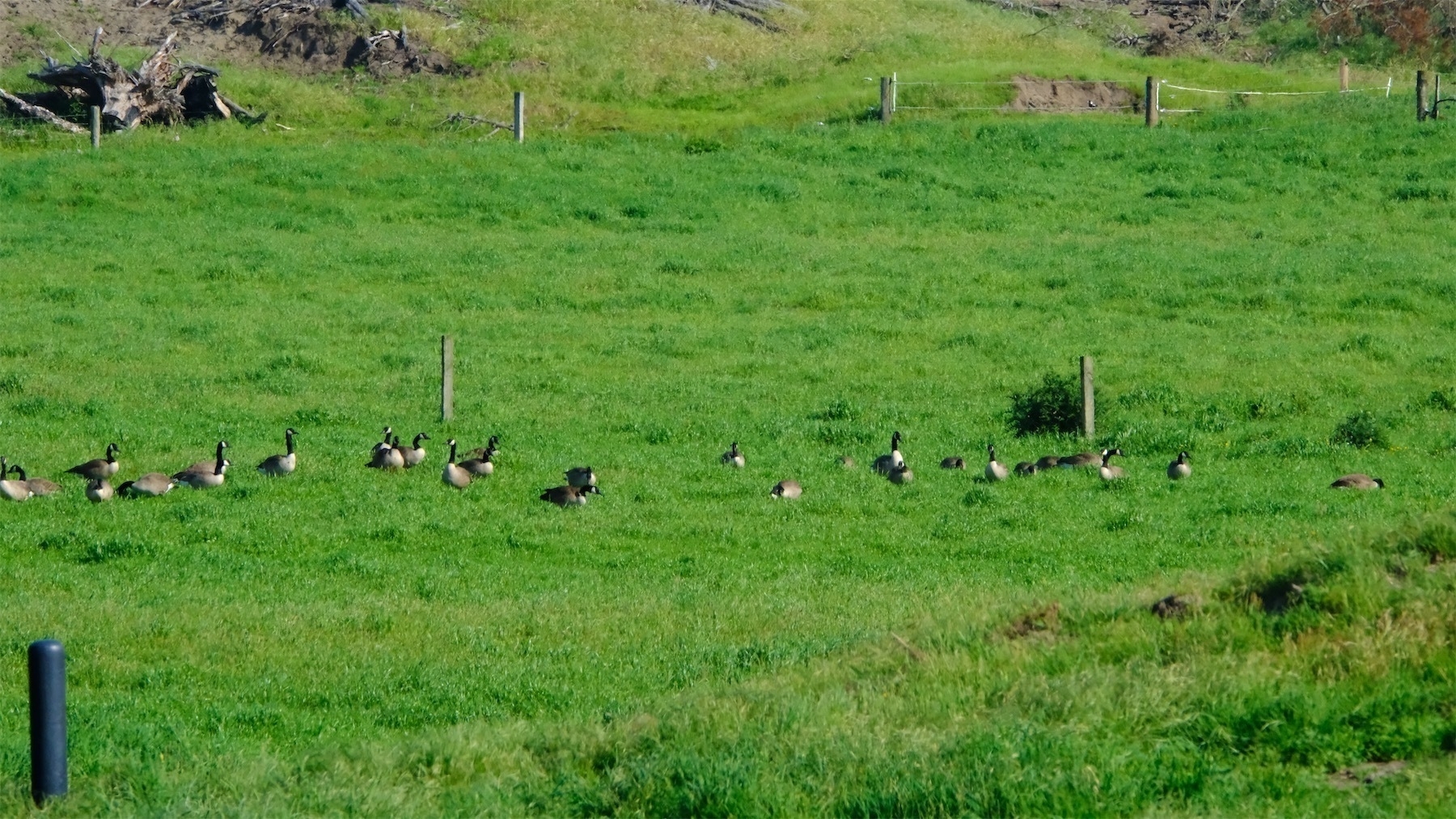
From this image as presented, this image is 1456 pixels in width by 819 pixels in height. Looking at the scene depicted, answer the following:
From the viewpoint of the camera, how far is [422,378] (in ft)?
83.5

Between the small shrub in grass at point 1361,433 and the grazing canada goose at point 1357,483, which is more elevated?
the small shrub in grass at point 1361,433

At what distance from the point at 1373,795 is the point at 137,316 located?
83.8 feet

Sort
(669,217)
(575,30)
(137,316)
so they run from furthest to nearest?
1. (575,30)
2. (669,217)
3. (137,316)

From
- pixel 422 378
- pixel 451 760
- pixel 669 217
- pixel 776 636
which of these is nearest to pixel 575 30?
pixel 669 217

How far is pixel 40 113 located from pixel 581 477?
31099mm

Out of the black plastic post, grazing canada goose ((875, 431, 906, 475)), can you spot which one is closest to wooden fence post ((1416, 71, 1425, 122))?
grazing canada goose ((875, 431, 906, 475))

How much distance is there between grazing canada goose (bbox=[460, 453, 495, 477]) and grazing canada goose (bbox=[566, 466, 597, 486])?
39.3 inches

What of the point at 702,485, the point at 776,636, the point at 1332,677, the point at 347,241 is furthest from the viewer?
the point at 347,241

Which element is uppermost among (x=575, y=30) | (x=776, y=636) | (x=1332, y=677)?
(x=575, y=30)

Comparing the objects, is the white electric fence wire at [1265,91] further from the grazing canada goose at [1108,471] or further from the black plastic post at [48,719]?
the black plastic post at [48,719]

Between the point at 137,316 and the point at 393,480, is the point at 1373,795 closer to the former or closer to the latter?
the point at 393,480

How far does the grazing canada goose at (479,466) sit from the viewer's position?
63.8ft

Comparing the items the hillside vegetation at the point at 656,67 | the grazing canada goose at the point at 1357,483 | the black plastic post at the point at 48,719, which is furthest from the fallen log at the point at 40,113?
the black plastic post at the point at 48,719

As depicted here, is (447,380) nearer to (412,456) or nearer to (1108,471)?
(412,456)
